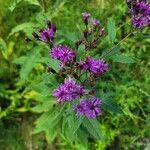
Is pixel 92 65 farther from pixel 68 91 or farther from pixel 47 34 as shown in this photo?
pixel 47 34

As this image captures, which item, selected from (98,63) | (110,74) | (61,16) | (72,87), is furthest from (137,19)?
(61,16)

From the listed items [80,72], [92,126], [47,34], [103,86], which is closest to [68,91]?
[80,72]

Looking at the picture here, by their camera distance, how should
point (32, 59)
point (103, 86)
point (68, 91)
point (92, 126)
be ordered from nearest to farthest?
point (68, 91) → point (92, 126) → point (32, 59) → point (103, 86)

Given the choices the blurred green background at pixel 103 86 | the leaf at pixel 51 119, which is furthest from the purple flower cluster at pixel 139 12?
the blurred green background at pixel 103 86

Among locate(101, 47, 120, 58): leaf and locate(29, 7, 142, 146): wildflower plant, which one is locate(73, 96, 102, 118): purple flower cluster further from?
locate(101, 47, 120, 58): leaf

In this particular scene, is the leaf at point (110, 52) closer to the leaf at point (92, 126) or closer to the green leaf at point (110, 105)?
the green leaf at point (110, 105)

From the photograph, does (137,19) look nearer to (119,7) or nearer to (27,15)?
(119,7)
